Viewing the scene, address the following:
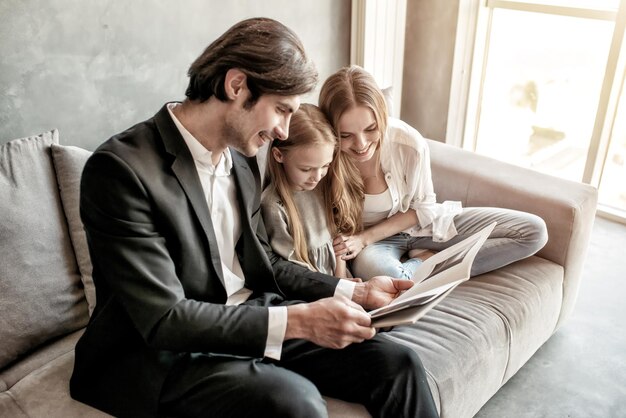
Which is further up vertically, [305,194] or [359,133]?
[359,133]

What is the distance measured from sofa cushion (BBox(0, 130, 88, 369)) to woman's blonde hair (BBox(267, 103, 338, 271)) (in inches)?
22.8

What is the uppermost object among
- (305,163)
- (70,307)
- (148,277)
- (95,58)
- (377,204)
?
(95,58)

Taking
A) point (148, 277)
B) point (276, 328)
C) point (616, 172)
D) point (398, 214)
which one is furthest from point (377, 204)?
point (616, 172)

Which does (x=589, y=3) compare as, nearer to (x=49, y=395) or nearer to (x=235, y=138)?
(x=235, y=138)

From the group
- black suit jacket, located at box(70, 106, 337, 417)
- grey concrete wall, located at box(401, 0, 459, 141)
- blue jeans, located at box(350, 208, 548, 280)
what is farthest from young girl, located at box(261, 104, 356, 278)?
grey concrete wall, located at box(401, 0, 459, 141)

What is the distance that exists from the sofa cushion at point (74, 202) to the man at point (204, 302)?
0.26 m

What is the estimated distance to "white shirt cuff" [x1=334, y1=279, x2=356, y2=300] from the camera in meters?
1.58

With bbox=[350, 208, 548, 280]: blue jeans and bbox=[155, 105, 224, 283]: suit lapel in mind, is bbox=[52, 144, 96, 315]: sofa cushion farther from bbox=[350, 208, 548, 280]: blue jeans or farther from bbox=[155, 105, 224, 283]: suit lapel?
bbox=[350, 208, 548, 280]: blue jeans

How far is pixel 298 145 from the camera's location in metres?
1.60

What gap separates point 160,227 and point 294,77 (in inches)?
17.1

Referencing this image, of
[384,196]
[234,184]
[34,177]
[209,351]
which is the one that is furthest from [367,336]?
[34,177]

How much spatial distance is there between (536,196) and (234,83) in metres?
1.17

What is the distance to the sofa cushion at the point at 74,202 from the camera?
1.55 meters

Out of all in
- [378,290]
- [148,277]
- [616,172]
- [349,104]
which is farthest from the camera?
[616,172]
